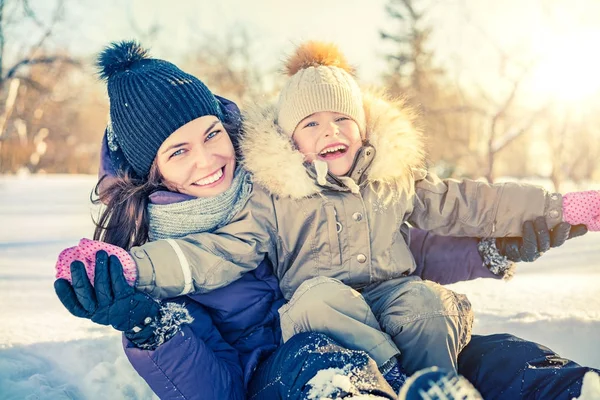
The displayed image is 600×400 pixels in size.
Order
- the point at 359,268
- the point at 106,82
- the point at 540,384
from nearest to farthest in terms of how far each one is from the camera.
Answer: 1. the point at 540,384
2. the point at 359,268
3. the point at 106,82

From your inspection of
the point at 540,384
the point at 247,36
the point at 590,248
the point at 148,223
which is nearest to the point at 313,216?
the point at 148,223

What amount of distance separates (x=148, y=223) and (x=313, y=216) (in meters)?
0.59

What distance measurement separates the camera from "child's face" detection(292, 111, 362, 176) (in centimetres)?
187

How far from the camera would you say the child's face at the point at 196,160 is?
181 centimetres

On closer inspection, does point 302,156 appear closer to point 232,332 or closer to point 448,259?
point 232,332

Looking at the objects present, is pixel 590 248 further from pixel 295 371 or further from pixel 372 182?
pixel 295 371

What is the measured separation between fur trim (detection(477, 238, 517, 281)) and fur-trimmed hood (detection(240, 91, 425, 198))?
0.44m

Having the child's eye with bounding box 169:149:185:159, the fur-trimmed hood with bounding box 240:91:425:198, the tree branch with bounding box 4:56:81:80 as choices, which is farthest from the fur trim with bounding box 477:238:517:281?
the tree branch with bounding box 4:56:81:80

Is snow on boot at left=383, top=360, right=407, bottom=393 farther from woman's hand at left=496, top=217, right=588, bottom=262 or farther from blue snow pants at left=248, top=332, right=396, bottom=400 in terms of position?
woman's hand at left=496, top=217, right=588, bottom=262

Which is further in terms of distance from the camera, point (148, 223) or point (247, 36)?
point (247, 36)

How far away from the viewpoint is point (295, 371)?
53.6 inches

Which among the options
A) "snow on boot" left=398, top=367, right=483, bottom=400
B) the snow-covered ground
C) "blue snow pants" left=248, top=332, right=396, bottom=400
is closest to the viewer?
"snow on boot" left=398, top=367, right=483, bottom=400

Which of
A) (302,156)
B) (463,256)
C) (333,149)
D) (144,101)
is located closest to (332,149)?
(333,149)

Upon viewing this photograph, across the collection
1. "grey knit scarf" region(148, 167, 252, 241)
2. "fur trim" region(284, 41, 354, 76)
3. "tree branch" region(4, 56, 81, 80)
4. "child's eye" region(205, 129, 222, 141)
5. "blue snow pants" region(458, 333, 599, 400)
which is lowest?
"blue snow pants" region(458, 333, 599, 400)
